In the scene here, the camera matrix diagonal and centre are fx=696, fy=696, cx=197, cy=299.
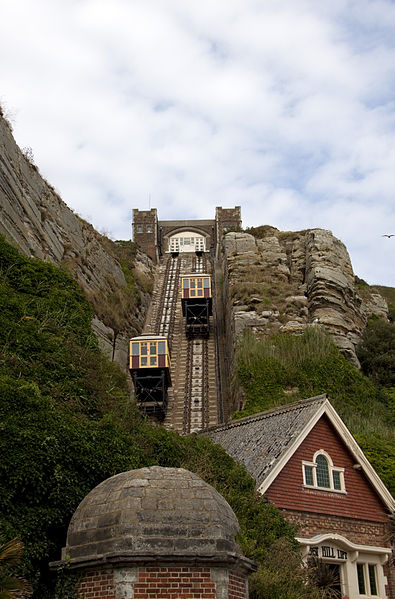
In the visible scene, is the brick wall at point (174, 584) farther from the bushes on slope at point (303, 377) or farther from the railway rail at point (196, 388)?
the railway rail at point (196, 388)

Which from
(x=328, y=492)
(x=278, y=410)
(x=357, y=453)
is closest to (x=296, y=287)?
(x=278, y=410)

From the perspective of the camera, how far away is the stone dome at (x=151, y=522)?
10.6 metres

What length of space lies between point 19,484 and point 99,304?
32.3 meters

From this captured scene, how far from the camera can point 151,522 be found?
1074cm

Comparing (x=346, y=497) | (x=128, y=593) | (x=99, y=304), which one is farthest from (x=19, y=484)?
(x=99, y=304)

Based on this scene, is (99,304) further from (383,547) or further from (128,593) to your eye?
(128,593)

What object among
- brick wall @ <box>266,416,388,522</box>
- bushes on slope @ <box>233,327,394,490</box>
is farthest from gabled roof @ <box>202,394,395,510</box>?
bushes on slope @ <box>233,327,394,490</box>

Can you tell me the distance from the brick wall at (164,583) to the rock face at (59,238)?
21308mm

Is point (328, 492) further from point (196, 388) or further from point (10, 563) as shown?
point (196, 388)

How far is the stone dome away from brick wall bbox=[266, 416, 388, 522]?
820 cm

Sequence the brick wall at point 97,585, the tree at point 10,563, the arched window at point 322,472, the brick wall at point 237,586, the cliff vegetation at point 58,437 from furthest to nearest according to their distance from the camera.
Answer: the arched window at point 322,472 → the cliff vegetation at point 58,437 → the brick wall at point 237,586 → the brick wall at point 97,585 → the tree at point 10,563

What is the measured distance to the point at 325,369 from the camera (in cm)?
3859

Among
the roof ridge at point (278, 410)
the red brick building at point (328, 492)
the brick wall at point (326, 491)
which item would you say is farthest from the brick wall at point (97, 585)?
the roof ridge at point (278, 410)

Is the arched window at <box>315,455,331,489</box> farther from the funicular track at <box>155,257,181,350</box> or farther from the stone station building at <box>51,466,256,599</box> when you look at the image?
the funicular track at <box>155,257,181,350</box>
